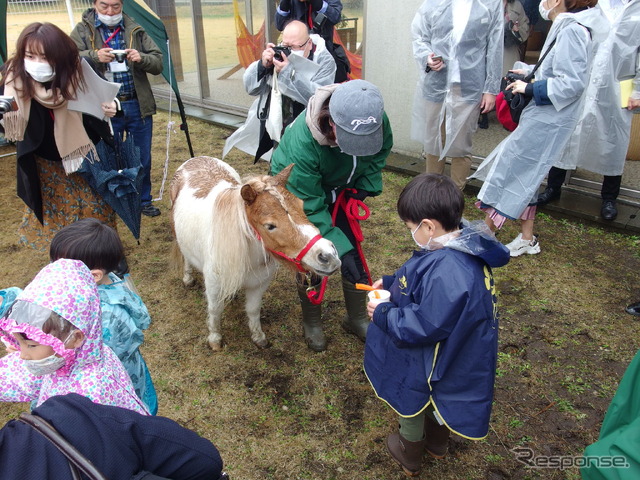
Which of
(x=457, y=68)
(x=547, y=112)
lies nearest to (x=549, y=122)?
(x=547, y=112)

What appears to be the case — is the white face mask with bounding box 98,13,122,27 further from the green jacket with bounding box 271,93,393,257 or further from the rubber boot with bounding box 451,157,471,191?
the rubber boot with bounding box 451,157,471,191

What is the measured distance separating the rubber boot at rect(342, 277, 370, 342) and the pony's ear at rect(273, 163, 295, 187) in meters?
0.97

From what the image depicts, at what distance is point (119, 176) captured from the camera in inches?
145

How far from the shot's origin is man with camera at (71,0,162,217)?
13.7ft

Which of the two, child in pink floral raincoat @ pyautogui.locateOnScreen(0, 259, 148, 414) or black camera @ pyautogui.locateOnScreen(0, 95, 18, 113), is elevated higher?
black camera @ pyautogui.locateOnScreen(0, 95, 18, 113)

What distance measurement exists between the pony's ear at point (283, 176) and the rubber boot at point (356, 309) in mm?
967

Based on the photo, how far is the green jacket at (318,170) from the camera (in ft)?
8.72

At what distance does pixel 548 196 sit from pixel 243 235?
3.72 metres

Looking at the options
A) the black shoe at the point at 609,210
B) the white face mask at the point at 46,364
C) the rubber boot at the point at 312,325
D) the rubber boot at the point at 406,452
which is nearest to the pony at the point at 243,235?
the rubber boot at the point at 312,325

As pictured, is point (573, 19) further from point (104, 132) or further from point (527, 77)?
point (104, 132)

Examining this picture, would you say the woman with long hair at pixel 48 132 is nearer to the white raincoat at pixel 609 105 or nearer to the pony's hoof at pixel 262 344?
the pony's hoof at pixel 262 344

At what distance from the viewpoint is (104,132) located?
11.9ft

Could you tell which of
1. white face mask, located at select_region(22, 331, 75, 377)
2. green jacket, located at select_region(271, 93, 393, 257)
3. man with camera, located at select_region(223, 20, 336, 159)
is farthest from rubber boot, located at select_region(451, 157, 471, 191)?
white face mask, located at select_region(22, 331, 75, 377)

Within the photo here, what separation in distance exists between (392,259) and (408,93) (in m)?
2.59
